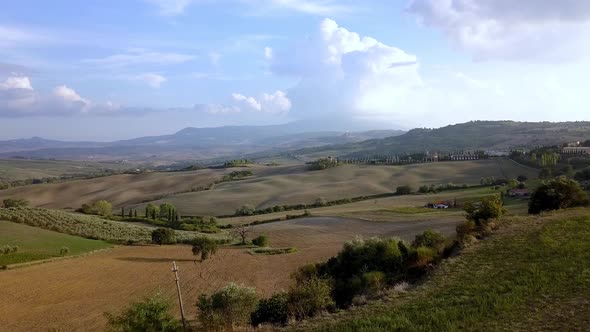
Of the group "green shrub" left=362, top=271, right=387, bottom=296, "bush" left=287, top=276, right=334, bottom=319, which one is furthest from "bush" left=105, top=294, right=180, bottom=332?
"green shrub" left=362, top=271, right=387, bottom=296

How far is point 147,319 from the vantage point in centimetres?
1703

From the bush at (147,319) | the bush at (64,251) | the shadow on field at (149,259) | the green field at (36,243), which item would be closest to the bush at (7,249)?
the green field at (36,243)

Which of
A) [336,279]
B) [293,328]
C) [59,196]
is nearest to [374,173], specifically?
[59,196]

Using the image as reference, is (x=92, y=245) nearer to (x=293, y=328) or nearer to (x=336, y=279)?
(x=336, y=279)

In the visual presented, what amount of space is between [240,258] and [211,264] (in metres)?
3.21

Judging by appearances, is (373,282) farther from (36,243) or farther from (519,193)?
(519,193)

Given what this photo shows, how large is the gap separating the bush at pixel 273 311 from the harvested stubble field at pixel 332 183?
69.2 meters

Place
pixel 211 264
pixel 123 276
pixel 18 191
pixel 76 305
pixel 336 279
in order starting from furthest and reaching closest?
pixel 18 191 → pixel 211 264 → pixel 123 276 → pixel 76 305 → pixel 336 279

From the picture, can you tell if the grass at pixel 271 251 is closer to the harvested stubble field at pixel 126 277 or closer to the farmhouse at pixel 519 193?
the harvested stubble field at pixel 126 277

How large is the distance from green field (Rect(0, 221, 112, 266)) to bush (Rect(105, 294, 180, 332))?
85.7 ft

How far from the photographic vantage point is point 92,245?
155ft

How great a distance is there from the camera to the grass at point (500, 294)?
515 inches

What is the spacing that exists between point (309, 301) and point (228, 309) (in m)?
2.99

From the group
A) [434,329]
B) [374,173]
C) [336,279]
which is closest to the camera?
[434,329]
